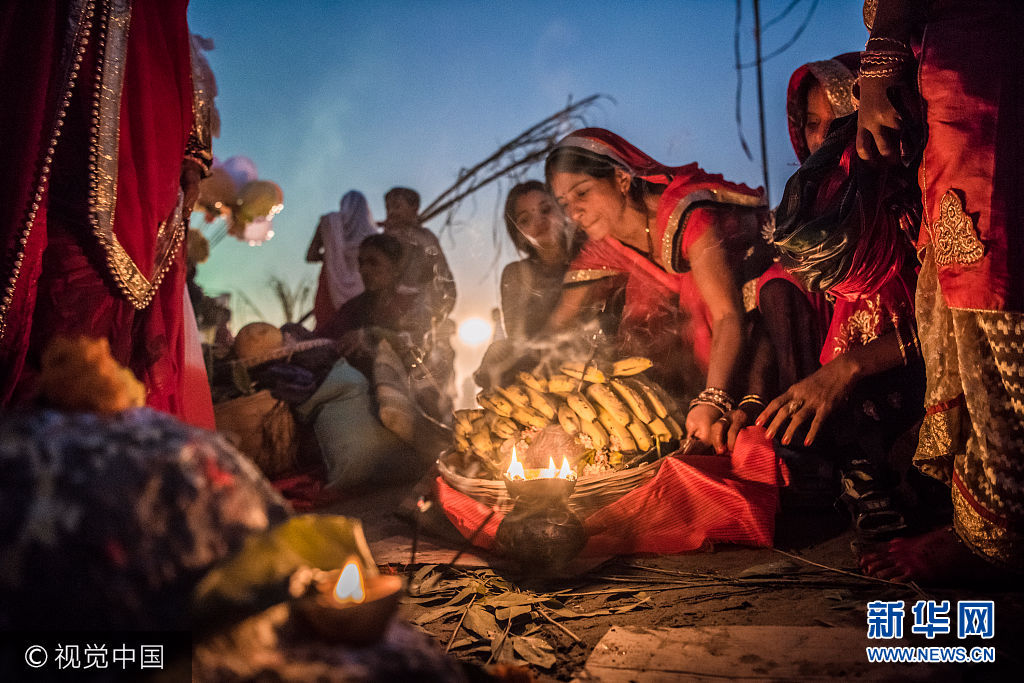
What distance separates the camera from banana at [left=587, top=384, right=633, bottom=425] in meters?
2.83

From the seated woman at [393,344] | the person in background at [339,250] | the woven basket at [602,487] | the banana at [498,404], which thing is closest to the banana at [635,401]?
the woven basket at [602,487]

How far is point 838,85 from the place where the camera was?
8.09 feet

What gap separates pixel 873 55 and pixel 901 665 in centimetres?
187

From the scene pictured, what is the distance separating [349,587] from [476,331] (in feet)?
14.5

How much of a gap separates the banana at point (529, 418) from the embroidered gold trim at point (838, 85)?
1.91 meters

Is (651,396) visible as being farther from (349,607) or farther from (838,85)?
(349,607)

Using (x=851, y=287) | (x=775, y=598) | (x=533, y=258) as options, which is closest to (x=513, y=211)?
(x=533, y=258)

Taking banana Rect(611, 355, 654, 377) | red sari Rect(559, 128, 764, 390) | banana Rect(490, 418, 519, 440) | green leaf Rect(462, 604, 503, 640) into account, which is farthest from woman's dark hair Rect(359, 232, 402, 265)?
green leaf Rect(462, 604, 503, 640)

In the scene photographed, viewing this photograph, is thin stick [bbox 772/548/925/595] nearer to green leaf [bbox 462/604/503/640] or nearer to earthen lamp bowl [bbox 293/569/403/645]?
green leaf [bbox 462/604/503/640]

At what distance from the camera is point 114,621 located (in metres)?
0.74

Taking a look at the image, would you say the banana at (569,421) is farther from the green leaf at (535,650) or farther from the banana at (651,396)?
the green leaf at (535,650)

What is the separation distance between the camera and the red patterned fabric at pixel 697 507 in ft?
8.22

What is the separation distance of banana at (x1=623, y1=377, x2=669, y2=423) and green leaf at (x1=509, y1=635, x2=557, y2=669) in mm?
1322

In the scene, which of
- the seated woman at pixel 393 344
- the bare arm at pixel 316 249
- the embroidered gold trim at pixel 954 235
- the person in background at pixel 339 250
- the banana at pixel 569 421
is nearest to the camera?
the embroidered gold trim at pixel 954 235
